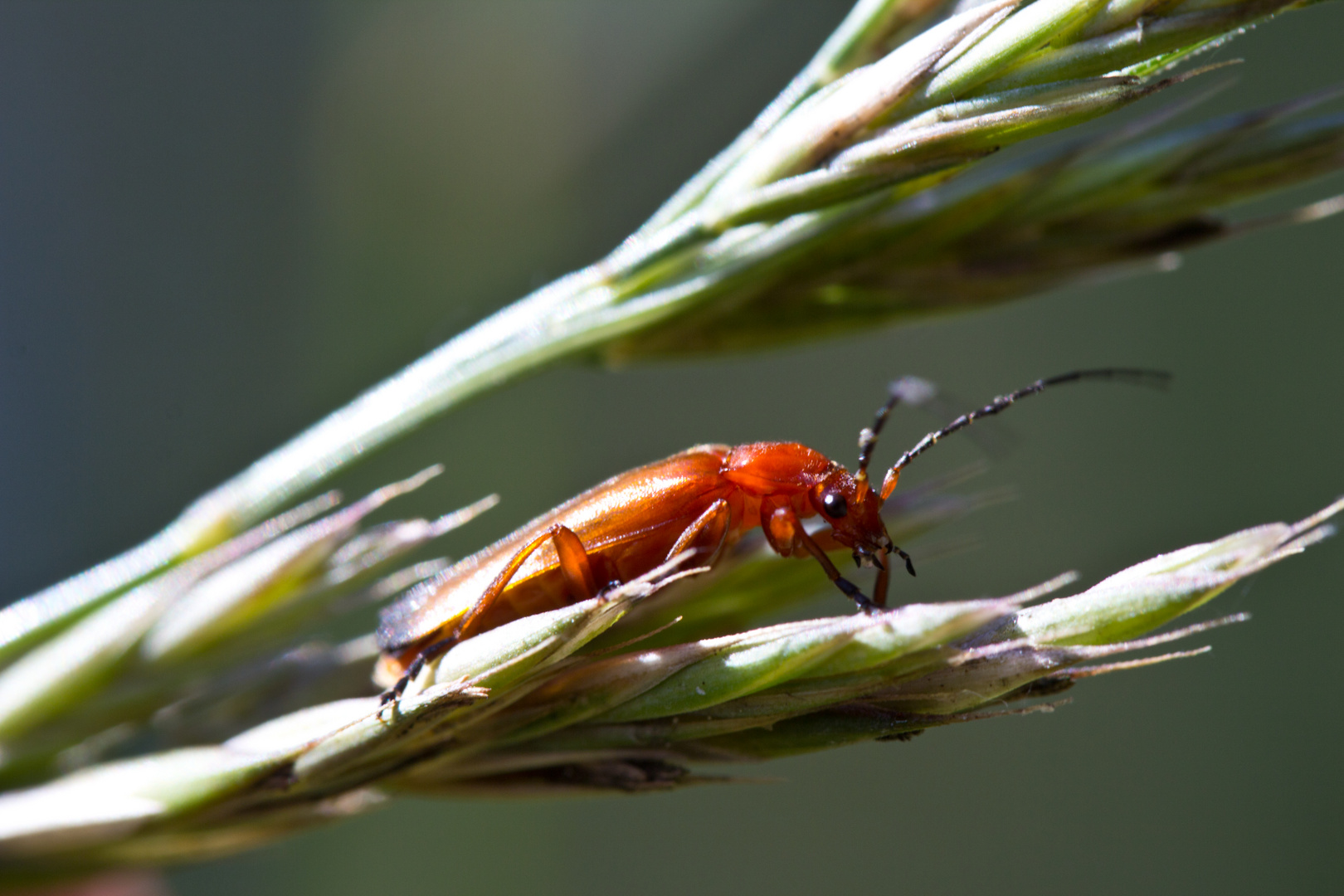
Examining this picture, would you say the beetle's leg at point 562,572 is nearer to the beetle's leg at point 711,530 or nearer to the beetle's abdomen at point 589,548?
the beetle's abdomen at point 589,548

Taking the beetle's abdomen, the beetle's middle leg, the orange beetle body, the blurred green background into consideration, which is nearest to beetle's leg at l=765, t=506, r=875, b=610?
the orange beetle body

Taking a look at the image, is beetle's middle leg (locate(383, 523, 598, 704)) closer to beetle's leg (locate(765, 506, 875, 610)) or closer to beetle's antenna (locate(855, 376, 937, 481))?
beetle's leg (locate(765, 506, 875, 610))

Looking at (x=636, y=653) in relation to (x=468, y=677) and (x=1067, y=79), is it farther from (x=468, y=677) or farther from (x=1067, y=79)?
(x=1067, y=79)

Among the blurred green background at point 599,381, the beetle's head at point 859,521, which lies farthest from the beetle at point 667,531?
the blurred green background at point 599,381

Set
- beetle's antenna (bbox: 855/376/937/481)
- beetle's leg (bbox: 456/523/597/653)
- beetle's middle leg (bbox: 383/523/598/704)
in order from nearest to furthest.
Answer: beetle's middle leg (bbox: 383/523/598/704), beetle's leg (bbox: 456/523/597/653), beetle's antenna (bbox: 855/376/937/481)

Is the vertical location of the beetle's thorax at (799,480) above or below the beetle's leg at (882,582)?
above
